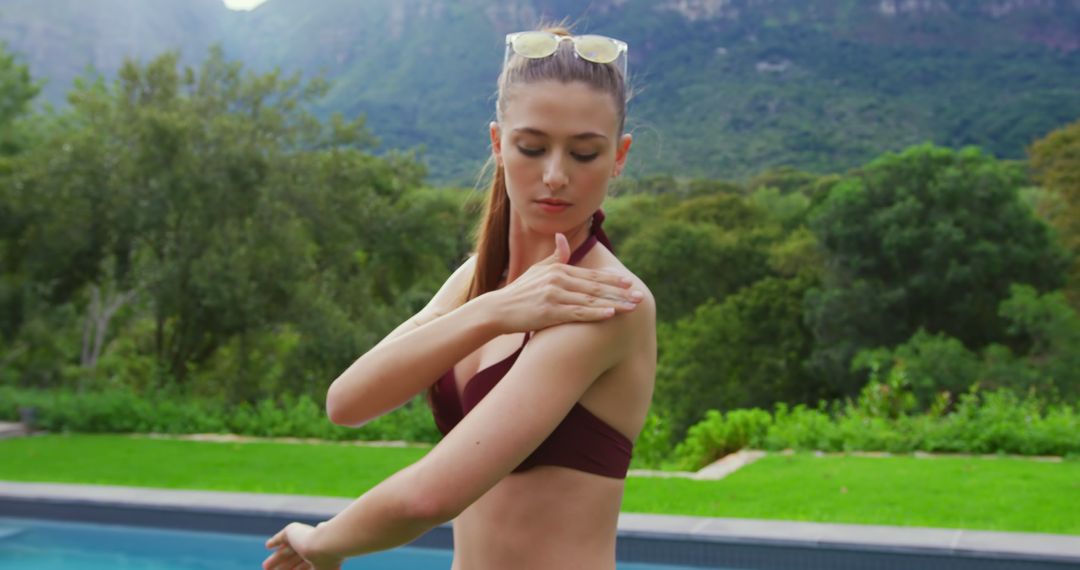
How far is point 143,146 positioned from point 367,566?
6.76 meters

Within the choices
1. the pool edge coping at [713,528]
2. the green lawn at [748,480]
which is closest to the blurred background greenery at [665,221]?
the green lawn at [748,480]

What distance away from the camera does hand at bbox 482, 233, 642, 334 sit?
3.70ft

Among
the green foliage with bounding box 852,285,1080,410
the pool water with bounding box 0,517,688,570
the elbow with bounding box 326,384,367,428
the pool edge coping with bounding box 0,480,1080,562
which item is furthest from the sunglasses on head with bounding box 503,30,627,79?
the green foliage with bounding box 852,285,1080,410

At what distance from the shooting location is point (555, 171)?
1.17 meters

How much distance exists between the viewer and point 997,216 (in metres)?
19.7

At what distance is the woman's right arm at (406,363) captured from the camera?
3.89 feet

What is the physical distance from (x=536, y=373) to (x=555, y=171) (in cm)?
22

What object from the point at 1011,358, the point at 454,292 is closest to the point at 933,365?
the point at 1011,358

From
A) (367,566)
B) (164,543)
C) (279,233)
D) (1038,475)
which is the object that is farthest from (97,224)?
(1038,475)

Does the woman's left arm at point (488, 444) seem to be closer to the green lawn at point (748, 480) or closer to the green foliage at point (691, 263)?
the green lawn at point (748, 480)

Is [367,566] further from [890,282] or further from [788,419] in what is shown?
[890,282]

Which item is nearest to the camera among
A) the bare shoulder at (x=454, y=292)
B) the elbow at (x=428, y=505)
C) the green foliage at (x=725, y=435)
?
the elbow at (x=428, y=505)

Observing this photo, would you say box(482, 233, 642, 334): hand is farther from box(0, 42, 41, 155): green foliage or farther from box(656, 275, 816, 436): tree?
box(656, 275, 816, 436): tree

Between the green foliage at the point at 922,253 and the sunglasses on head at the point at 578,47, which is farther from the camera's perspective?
the green foliage at the point at 922,253
